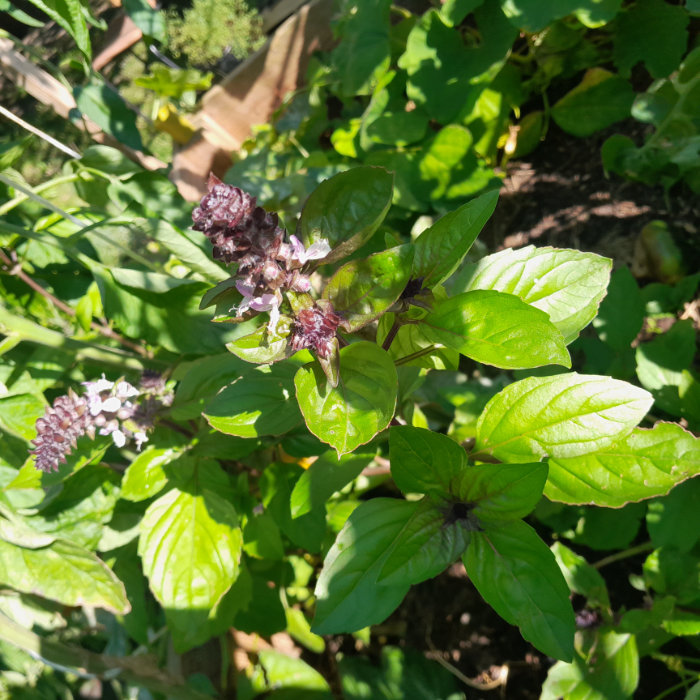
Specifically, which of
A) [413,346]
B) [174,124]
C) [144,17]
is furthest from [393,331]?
[174,124]

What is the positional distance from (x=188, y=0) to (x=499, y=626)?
129 inches

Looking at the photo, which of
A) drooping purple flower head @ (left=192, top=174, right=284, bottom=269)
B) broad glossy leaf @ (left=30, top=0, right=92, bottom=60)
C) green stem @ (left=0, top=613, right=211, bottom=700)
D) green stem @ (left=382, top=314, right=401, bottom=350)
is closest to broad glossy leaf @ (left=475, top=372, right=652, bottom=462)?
green stem @ (left=382, top=314, right=401, bottom=350)

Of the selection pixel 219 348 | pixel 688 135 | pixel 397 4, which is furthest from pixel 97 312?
pixel 397 4

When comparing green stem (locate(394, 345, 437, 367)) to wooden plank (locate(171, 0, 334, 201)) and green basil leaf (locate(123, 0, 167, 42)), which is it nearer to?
green basil leaf (locate(123, 0, 167, 42))

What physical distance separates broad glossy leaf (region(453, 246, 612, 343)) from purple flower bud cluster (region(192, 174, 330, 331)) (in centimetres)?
30

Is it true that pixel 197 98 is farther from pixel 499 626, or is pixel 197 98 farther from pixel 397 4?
pixel 499 626

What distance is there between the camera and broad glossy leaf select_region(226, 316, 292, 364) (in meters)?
0.68

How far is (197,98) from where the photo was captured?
9.33 ft

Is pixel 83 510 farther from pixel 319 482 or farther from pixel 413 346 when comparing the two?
pixel 413 346

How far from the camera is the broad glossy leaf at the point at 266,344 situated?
0.68 metres

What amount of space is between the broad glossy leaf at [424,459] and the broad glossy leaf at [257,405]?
0.15 m

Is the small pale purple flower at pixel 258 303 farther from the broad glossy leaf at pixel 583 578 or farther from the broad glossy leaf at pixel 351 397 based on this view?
the broad glossy leaf at pixel 583 578

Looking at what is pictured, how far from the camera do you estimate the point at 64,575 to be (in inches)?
48.4

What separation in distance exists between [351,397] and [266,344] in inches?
4.8
